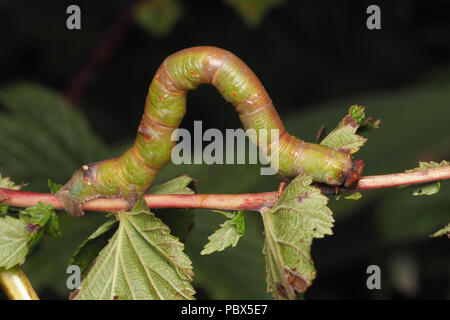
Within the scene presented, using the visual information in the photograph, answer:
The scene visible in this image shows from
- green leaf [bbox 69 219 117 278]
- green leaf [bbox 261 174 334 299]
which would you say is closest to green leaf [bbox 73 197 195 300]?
green leaf [bbox 69 219 117 278]

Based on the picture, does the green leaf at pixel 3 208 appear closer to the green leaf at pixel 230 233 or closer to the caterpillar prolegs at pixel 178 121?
the caterpillar prolegs at pixel 178 121

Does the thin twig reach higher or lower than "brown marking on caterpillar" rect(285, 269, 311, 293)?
higher

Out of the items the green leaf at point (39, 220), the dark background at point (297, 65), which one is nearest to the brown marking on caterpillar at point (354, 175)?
the green leaf at point (39, 220)

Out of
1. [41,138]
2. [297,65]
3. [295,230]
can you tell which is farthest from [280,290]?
[297,65]

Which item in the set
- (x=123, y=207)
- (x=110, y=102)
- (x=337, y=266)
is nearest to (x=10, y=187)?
(x=123, y=207)

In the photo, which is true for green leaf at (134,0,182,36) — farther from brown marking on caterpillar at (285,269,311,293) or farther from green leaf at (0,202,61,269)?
brown marking on caterpillar at (285,269,311,293)

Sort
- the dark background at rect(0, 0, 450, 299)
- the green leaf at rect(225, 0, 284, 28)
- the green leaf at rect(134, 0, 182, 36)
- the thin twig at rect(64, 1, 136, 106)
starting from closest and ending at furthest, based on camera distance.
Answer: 1. the green leaf at rect(225, 0, 284, 28)
2. the green leaf at rect(134, 0, 182, 36)
3. the thin twig at rect(64, 1, 136, 106)
4. the dark background at rect(0, 0, 450, 299)
